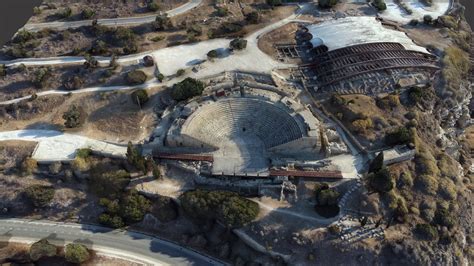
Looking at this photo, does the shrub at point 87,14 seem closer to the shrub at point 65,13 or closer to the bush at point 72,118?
the shrub at point 65,13

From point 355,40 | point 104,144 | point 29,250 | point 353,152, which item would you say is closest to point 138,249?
point 29,250

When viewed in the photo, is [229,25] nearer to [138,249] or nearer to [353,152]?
[353,152]

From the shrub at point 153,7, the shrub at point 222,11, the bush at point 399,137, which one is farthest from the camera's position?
the shrub at point 153,7

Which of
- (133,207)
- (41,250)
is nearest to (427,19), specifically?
(133,207)

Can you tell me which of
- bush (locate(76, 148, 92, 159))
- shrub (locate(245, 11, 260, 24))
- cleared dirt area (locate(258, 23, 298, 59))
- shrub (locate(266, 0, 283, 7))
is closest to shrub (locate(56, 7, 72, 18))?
shrub (locate(245, 11, 260, 24))

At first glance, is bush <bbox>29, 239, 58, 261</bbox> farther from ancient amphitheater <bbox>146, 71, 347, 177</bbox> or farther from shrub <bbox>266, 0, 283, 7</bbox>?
shrub <bbox>266, 0, 283, 7</bbox>

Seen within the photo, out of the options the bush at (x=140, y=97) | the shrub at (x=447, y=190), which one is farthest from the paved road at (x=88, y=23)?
the shrub at (x=447, y=190)

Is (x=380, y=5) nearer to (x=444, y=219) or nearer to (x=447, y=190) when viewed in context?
(x=447, y=190)
